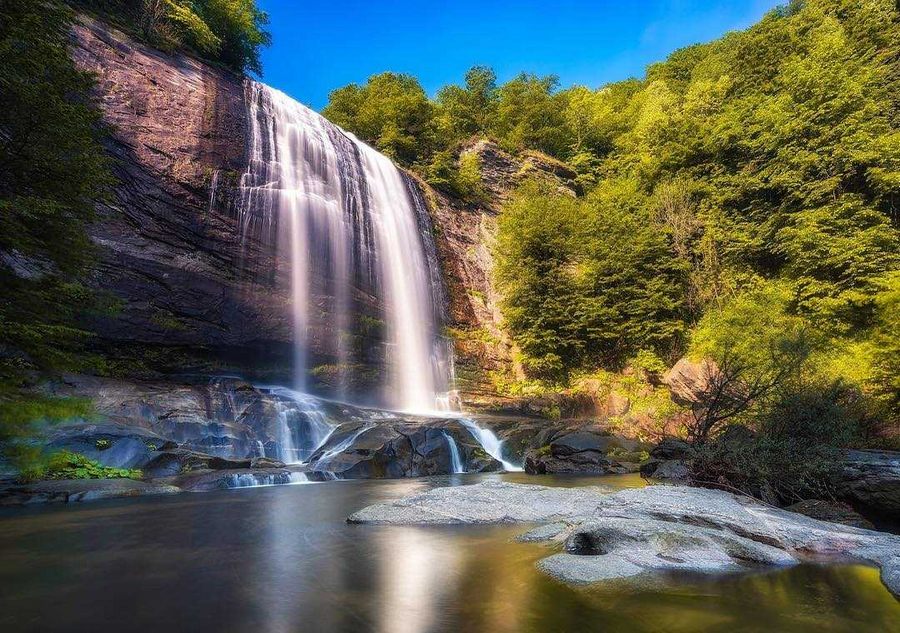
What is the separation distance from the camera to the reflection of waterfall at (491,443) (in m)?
14.5

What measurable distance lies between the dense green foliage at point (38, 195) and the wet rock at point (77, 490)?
10.6ft

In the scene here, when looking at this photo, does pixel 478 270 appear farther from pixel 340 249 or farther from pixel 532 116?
pixel 532 116

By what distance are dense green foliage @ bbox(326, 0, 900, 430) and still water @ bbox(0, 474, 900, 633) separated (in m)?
11.9

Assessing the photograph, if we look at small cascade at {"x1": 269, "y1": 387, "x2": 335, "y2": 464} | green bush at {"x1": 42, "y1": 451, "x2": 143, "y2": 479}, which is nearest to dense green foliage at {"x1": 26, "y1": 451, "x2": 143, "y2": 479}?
green bush at {"x1": 42, "y1": 451, "x2": 143, "y2": 479}

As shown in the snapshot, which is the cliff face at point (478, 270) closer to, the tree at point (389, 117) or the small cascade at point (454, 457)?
the tree at point (389, 117)

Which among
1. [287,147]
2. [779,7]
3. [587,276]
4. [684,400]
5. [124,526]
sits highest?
[779,7]

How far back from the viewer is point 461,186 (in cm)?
2994

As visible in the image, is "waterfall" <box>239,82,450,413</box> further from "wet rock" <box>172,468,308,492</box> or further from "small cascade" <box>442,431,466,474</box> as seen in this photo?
"wet rock" <box>172,468,308,492</box>

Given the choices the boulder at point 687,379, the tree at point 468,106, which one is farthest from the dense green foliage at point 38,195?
the tree at point 468,106

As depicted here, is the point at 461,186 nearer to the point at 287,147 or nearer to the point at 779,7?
the point at 287,147

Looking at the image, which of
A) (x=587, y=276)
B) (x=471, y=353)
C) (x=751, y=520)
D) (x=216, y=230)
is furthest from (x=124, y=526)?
(x=587, y=276)

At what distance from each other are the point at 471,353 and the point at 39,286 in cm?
1921

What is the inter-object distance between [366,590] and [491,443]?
12161 mm

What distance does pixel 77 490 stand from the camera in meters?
8.91
